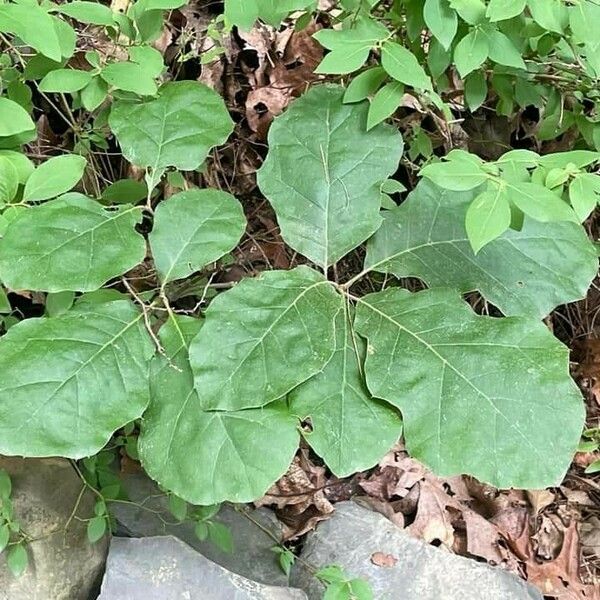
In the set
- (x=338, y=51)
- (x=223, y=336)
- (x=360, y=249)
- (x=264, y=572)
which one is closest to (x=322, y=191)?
(x=338, y=51)

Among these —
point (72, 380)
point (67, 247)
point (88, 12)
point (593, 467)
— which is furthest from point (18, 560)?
point (593, 467)

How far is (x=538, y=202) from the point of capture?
999 millimetres

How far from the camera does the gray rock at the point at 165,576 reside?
138cm

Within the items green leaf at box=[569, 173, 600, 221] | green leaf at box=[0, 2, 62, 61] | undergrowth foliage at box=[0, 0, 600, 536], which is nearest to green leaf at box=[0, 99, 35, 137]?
undergrowth foliage at box=[0, 0, 600, 536]

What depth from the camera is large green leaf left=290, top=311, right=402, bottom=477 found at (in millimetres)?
1074

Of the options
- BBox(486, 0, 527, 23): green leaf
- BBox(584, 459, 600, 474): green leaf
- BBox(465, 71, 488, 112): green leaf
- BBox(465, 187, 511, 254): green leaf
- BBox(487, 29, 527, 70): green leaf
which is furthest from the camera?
BBox(584, 459, 600, 474): green leaf

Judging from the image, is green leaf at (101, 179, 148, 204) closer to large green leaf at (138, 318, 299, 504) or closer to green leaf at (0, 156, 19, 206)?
green leaf at (0, 156, 19, 206)

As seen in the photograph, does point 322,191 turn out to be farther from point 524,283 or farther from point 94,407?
point 94,407

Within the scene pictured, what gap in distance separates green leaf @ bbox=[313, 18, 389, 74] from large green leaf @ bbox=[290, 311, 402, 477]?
424 mm

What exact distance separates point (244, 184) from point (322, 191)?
71cm

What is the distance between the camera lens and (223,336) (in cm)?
109

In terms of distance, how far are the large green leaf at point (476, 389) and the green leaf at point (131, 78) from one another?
49 cm

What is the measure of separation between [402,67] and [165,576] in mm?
997

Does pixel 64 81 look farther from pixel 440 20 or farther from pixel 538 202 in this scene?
pixel 538 202
